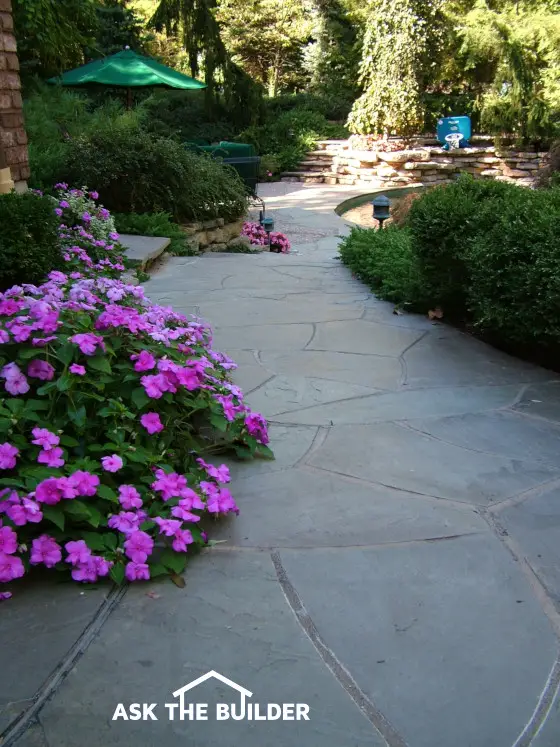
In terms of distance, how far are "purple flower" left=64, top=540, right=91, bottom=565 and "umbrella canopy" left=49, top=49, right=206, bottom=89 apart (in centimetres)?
1121

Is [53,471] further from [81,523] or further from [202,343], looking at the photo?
[202,343]

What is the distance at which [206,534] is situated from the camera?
2.02 m

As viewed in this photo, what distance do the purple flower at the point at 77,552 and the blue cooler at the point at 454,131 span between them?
52.8 feet

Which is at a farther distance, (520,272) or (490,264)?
(490,264)

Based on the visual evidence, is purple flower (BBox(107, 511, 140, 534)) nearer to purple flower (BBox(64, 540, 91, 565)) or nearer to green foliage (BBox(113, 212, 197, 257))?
purple flower (BBox(64, 540, 91, 565))

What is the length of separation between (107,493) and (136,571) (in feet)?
0.73

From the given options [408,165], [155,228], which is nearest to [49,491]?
[155,228]

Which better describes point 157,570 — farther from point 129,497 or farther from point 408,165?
point 408,165

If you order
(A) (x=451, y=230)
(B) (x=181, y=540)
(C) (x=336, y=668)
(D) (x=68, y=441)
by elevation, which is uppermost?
(A) (x=451, y=230)

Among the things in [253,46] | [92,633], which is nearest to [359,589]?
[92,633]

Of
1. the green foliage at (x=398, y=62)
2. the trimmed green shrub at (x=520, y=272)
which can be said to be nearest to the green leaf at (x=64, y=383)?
the trimmed green shrub at (x=520, y=272)

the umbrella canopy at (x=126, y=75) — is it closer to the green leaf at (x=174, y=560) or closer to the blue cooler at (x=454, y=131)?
the blue cooler at (x=454, y=131)

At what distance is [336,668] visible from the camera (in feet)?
5.11

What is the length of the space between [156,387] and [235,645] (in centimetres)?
86
